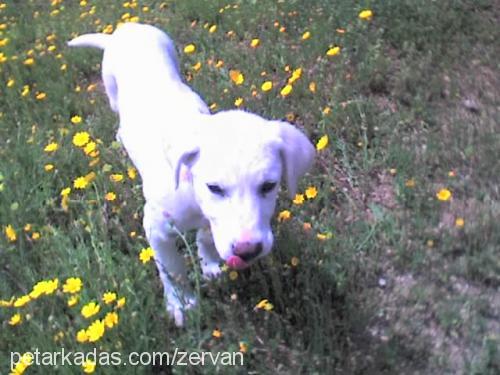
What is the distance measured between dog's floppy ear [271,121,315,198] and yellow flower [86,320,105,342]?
2.95ft

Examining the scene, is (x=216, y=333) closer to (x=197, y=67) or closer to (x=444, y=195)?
(x=444, y=195)

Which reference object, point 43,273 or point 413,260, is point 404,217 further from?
point 43,273

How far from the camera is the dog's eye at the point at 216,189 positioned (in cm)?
242

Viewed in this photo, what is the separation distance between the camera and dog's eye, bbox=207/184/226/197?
2425mm

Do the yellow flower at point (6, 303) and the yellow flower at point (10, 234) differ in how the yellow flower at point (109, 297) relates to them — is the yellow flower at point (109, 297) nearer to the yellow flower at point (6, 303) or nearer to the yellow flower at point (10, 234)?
the yellow flower at point (6, 303)

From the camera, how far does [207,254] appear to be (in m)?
3.27

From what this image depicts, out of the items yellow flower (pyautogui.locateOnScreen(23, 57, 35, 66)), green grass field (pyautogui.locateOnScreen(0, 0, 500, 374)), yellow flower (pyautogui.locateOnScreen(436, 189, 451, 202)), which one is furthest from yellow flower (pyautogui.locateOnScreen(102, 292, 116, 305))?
yellow flower (pyautogui.locateOnScreen(23, 57, 35, 66))

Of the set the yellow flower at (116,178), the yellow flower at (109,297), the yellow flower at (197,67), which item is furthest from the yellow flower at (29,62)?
the yellow flower at (109,297)

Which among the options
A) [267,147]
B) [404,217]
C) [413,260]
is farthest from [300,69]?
[267,147]

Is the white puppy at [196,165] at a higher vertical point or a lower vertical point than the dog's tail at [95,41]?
higher

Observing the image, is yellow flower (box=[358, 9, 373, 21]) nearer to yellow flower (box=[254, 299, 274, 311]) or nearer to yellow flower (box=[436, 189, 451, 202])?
yellow flower (box=[436, 189, 451, 202])

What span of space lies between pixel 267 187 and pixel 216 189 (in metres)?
0.19

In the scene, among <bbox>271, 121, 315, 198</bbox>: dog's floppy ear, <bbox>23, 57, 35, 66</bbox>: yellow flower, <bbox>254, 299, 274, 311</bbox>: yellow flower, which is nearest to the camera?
<bbox>271, 121, 315, 198</bbox>: dog's floppy ear

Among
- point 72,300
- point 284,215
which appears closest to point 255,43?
point 284,215
